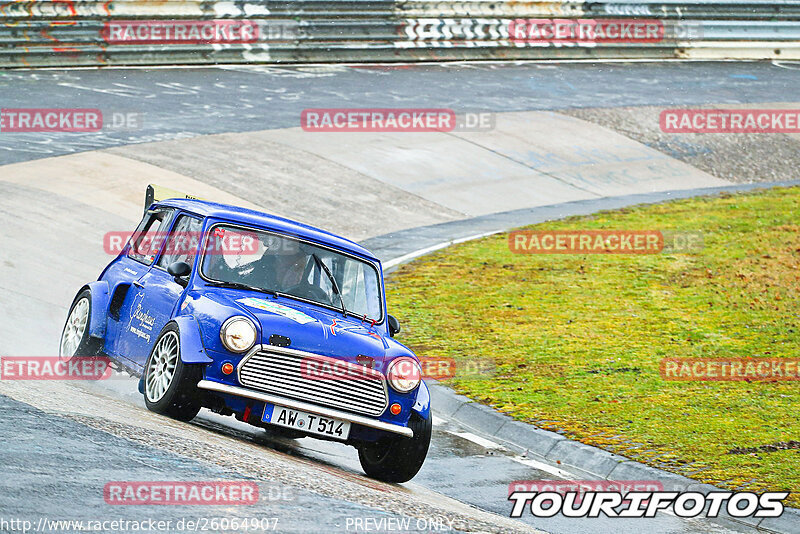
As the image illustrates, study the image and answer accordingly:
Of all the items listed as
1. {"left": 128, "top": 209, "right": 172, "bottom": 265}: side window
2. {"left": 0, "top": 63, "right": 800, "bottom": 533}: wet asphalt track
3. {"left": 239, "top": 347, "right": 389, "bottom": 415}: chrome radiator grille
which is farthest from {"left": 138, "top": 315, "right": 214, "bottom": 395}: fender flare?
{"left": 128, "top": 209, "right": 172, "bottom": 265}: side window

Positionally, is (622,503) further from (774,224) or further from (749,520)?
(774,224)

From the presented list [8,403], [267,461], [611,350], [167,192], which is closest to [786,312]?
[611,350]

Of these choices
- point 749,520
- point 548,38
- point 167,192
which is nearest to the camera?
point 749,520

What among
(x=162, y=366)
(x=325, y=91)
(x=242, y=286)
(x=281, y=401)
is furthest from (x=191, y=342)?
(x=325, y=91)

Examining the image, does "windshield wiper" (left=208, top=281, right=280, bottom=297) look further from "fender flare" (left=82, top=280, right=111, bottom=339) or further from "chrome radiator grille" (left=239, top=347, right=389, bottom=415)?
"fender flare" (left=82, top=280, right=111, bottom=339)

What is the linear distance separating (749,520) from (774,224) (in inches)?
409

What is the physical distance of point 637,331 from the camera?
502 inches

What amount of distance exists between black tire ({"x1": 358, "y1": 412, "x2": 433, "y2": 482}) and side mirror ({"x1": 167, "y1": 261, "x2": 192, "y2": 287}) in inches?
71.3

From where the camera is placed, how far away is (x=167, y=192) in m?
10.9

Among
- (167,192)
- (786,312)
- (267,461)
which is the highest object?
(167,192)

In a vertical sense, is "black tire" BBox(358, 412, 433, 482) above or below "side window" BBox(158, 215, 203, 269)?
below

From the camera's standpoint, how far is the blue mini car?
25.3 ft

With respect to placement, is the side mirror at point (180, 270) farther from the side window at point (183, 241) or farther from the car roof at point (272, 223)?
the car roof at point (272, 223)

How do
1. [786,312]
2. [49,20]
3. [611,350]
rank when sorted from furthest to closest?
[49,20]
[786,312]
[611,350]
